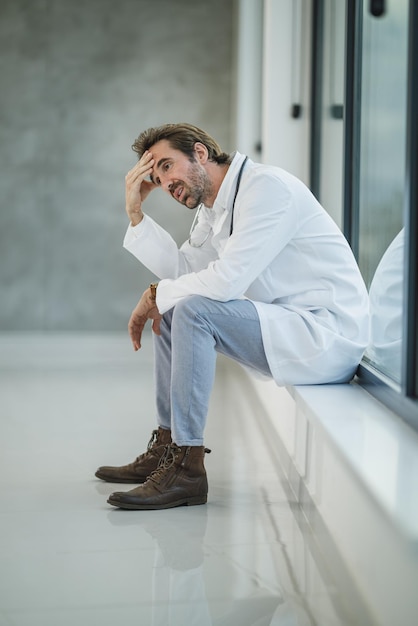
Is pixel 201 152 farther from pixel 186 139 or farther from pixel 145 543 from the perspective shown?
pixel 145 543

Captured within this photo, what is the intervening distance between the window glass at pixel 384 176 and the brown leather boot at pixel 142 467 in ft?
2.44

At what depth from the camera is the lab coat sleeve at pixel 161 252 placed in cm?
316

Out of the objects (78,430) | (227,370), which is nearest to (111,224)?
(227,370)

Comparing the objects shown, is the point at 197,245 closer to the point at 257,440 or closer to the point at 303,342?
the point at 303,342

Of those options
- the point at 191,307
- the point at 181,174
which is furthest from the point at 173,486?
the point at 181,174

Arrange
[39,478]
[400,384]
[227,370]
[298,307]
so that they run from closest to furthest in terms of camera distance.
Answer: [400,384] < [298,307] < [39,478] < [227,370]

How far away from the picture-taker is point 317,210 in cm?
277

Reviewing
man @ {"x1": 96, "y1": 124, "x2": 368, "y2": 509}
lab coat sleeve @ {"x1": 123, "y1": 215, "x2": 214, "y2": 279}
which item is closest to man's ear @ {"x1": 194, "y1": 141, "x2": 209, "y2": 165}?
man @ {"x1": 96, "y1": 124, "x2": 368, "y2": 509}

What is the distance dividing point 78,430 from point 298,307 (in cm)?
148

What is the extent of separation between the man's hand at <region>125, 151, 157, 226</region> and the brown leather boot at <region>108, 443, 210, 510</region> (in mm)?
892

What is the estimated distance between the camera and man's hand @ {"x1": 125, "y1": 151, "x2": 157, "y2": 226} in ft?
9.80

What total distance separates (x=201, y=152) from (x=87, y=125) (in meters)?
3.92

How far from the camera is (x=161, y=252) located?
10.4ft

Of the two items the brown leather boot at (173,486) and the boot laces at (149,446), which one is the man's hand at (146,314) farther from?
the brown leather boot at (173,486)
